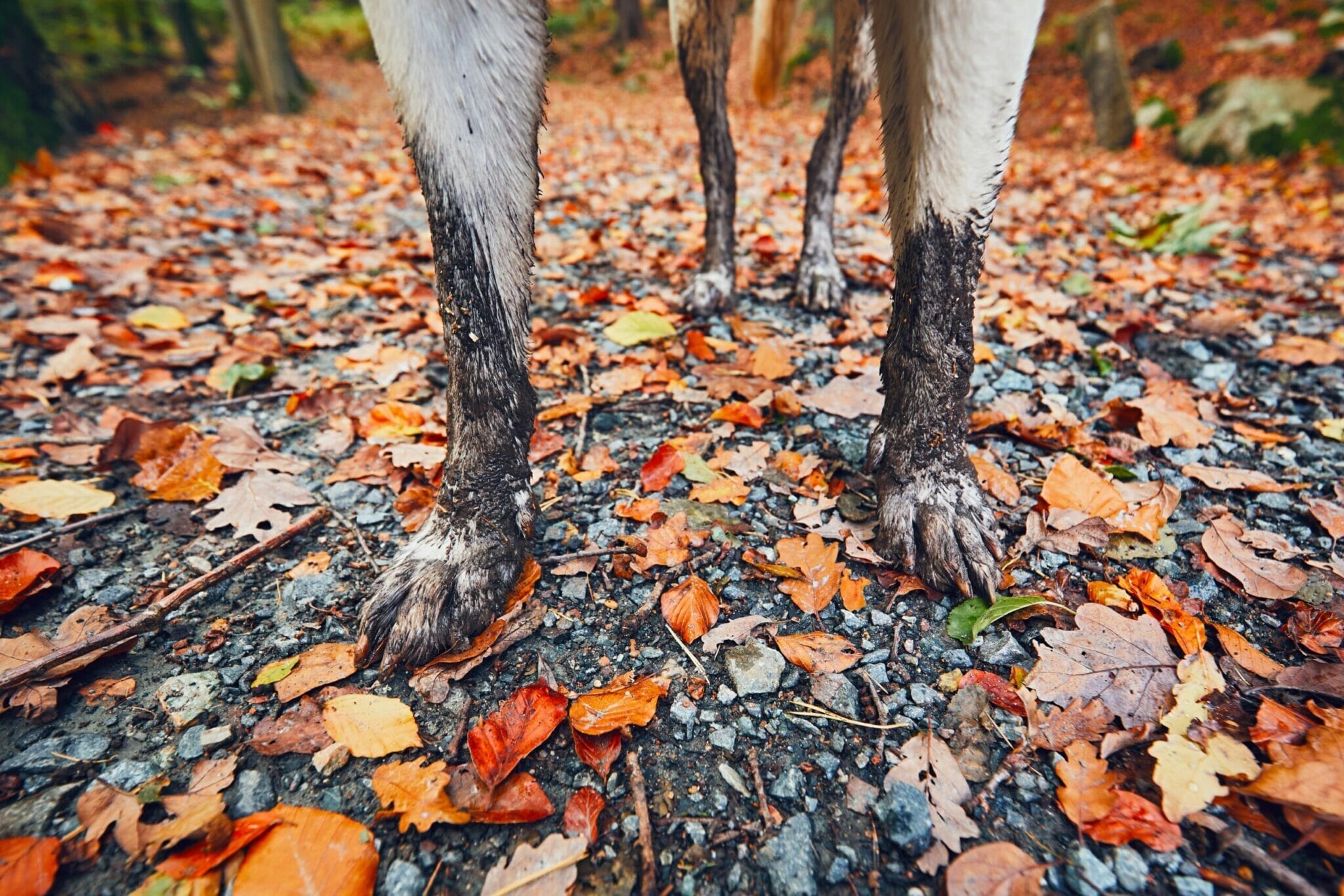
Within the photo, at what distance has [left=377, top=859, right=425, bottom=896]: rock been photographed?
1218 mm

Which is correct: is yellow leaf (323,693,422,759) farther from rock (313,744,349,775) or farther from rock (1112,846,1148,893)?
rock (1112,846,1148,893)

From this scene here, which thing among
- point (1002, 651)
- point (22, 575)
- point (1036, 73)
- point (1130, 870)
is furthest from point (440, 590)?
point (1036, 73)

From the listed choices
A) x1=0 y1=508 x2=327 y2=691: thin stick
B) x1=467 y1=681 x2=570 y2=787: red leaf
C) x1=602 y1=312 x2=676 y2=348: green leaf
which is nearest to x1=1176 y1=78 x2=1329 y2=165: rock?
x1=602 y1=312 x2=676 y2=348: green leaf

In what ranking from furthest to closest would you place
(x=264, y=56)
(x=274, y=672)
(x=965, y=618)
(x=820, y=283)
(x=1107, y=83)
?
1. (x=264, y=56)
2. (x=1107, y=83)
3. (x=820, y=283)
4. (x=965, y=618)
5. (x=274, y=672)

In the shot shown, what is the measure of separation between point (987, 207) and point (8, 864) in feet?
8.50

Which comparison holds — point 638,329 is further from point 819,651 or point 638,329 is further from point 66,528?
point 66,528

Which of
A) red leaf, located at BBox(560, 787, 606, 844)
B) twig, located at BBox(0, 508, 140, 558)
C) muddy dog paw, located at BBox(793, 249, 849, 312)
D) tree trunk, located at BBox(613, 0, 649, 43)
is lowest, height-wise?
red leaf, located at BBox(560, 787, 606, 844)

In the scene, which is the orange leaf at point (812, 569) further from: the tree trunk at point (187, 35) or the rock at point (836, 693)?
the tree trunk at point (187, 35)

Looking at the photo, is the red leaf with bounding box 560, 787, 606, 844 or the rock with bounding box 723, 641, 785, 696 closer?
the red leaf with bounding box 560, 787, 606, 844

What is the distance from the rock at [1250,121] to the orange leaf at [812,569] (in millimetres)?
7957

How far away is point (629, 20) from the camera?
16734mm

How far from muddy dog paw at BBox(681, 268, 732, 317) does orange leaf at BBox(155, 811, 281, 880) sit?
2786mm

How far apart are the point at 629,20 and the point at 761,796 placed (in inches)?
763

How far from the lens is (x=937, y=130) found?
166 cm
